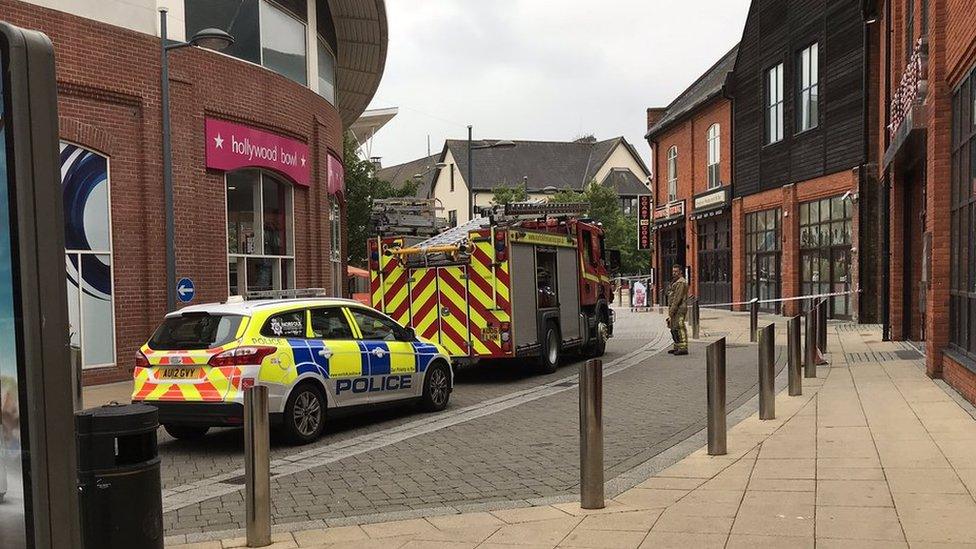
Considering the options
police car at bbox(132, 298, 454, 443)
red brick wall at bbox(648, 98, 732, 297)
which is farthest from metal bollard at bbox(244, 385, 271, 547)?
red brick wall at bbox(648, 98, 732, 297)

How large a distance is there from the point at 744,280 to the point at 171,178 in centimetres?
2125

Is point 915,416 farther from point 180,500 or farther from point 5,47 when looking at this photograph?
point 5,47

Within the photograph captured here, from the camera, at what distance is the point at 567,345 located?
1499 cm

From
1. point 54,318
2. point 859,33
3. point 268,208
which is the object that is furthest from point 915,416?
point 859,33

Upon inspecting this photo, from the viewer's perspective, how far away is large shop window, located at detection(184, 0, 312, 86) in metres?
15.2

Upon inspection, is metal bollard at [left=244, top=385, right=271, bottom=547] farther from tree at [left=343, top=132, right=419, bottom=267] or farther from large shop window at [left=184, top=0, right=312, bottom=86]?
tree at [left=343, top=132, right=419, bottom=267]

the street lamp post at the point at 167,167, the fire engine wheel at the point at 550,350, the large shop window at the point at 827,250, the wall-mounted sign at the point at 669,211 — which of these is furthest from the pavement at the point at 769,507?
the wall-mounted sign at the point at 669,211

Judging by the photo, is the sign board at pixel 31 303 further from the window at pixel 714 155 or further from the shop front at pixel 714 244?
the window at pixel 714 155

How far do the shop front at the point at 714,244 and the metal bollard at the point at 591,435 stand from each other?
25790mm

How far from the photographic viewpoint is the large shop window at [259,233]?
16047 millimetres

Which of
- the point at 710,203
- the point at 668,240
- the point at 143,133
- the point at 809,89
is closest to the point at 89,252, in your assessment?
the point at 143,133

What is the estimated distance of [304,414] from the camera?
→ 8469 mm

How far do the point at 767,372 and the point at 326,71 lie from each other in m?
15.5

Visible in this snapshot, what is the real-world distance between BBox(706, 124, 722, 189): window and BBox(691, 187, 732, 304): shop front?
0.53 meters
